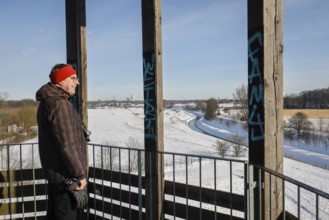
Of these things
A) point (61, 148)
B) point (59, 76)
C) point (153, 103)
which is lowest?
point (61, 148)

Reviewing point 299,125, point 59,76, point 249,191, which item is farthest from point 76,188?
point 299,125

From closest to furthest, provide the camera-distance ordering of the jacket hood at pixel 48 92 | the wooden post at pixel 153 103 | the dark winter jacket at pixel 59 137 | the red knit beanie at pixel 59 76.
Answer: the dark winter jacket at pixel 59 137
the jacket hood at pixel 48 92
the red knit beanie at pixel 59 76
the wooden post at pixel 153 103

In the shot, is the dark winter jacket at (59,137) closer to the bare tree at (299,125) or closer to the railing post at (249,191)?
the railing post at (249,191)

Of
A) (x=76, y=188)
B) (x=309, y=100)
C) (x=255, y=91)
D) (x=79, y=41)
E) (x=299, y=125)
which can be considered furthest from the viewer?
(x=309, y=100)

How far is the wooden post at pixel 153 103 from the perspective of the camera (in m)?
3.61

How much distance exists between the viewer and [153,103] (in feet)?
11.9

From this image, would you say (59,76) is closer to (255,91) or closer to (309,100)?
Result: (255,91)

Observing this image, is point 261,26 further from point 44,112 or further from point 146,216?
point 146,216

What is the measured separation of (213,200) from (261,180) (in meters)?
0.74

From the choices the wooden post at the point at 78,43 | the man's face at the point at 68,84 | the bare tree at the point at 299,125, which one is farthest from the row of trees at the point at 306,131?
the man's face at the point at 68,84

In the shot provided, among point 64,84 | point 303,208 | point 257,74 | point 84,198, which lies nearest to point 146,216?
point 84,198

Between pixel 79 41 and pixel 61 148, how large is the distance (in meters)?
2.59

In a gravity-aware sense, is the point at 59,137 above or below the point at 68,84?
below

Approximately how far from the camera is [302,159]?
3409 centimetres
